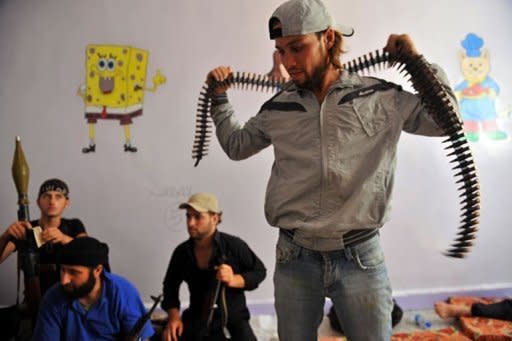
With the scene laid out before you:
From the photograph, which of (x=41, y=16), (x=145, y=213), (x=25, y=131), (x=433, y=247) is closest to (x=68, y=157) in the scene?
(x=25, y=131)

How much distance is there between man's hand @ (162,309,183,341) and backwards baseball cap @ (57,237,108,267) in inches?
19.8

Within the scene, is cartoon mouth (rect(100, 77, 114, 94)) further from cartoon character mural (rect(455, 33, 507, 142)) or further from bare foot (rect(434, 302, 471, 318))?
bare foot (rect(434, 302, 471, 318))

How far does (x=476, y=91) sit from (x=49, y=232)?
3.09 metres

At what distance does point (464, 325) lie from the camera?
9.55 ft

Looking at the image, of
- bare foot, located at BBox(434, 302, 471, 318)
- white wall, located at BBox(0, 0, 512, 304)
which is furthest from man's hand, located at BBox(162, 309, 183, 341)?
bare foot, located at BBox(434, 302, 471, 318)

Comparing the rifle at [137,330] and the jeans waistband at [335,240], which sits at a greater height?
the jeans waistband at [335,240]

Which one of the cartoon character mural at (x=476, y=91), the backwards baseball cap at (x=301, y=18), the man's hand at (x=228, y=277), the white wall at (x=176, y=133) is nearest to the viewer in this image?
the backwards baseball cap at (x=301, y=18)

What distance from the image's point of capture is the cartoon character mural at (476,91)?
3.41 meters

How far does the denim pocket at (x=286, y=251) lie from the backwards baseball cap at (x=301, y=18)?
0.57 m

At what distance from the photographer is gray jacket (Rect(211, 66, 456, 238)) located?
1199 millimetres

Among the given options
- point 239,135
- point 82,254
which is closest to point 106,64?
point 82,254

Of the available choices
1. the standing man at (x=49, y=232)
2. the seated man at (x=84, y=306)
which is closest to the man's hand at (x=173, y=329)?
the seated man at (x=84, y=306)

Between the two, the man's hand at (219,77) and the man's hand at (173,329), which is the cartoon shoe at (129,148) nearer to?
the man's hand at (173,329)

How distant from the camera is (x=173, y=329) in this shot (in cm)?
235
